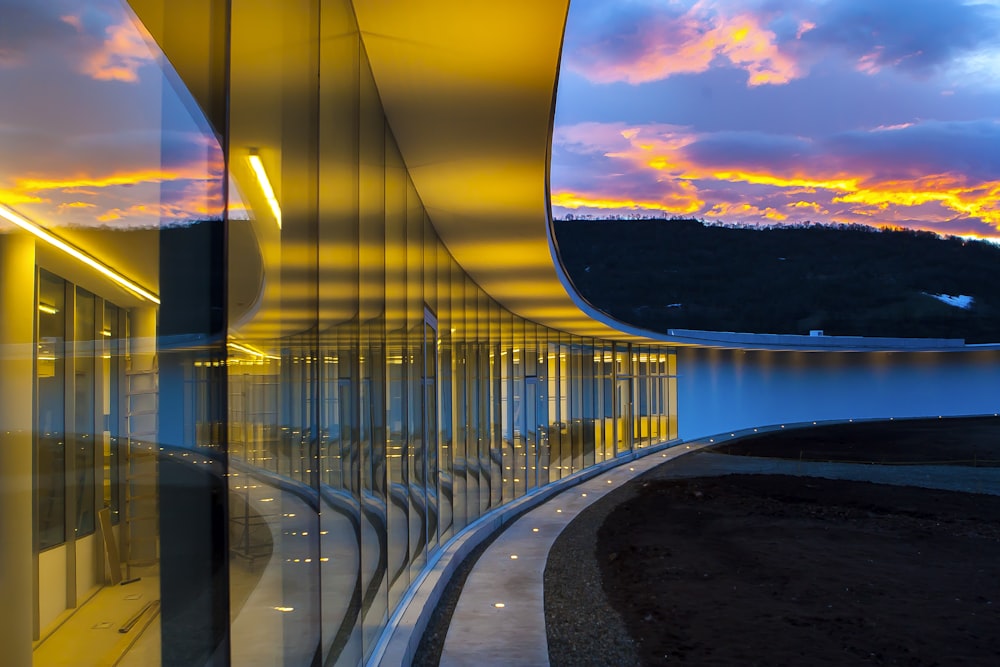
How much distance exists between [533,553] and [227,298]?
1075cm

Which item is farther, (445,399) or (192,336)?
(445,399)

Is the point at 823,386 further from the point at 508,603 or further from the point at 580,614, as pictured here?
the point at 508,603

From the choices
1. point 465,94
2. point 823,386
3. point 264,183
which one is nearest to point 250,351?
point 264,183

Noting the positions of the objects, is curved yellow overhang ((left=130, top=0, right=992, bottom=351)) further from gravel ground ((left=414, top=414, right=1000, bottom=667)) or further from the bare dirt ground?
the bare dirt ground

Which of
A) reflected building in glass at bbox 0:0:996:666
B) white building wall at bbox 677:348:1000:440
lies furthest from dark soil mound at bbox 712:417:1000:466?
reflected building in glass at bbox 0:0:996:666

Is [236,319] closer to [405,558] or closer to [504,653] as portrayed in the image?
[504,653]

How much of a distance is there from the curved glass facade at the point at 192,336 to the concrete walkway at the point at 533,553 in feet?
4.34

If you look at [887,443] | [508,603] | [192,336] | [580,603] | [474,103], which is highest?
[474,103]

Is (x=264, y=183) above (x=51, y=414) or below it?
above

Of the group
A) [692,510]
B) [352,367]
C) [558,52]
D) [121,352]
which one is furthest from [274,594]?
[692,510]

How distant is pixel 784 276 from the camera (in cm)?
12662

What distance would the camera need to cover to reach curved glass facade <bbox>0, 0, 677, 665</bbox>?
141 centimetres

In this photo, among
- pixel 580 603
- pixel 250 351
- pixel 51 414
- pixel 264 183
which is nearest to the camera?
pixel 51 414

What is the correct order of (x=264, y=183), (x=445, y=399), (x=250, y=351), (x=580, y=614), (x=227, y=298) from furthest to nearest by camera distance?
(x=445, y=399) < (x=580, y=614) < (x=264, y=183) < (x=250, y=351) < (x=227, y=298)
